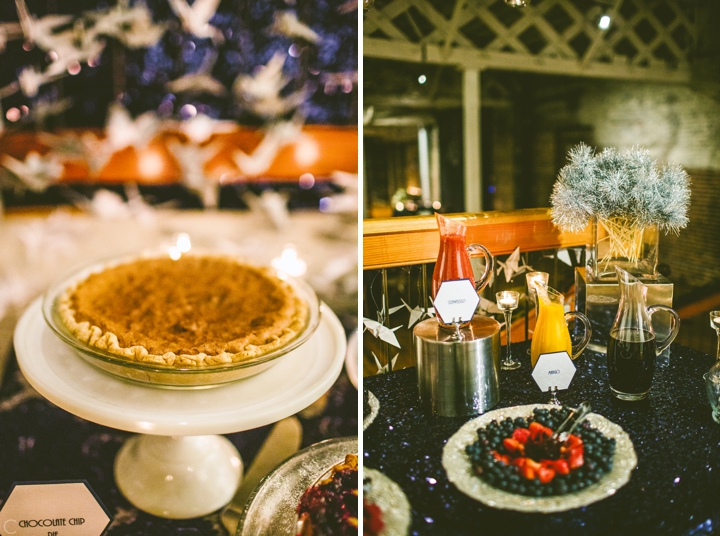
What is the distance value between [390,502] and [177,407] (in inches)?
16.2

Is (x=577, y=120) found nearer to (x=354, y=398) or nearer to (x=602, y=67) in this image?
(x=602, y=67)

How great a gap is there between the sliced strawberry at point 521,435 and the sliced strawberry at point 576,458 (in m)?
0.07

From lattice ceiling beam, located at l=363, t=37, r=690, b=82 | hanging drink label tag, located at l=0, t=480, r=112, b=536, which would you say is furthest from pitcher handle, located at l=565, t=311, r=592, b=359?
hanging drink label tag, located at l=0, t=480, r=112, b=536

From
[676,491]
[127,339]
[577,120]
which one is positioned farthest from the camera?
[577,120]

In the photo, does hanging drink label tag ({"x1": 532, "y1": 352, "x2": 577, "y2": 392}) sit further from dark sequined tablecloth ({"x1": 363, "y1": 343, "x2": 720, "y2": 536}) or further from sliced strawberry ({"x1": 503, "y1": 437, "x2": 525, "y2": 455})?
sliced strawberry ({"x1": 503, "y1": 437, "x2": 525, "y2": 455})

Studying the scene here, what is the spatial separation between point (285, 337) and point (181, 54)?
2.06ft

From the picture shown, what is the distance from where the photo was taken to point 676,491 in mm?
779

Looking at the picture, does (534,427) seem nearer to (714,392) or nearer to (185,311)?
(714,392)

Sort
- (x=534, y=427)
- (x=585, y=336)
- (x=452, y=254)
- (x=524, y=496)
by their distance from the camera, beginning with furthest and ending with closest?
1. (x=585, y=336)
2. (x=452, y=254)
3. (x=534, y=427)
4. (x=524, y=496)

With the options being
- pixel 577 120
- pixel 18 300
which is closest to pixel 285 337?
pixel 18 300

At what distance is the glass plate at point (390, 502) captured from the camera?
0.79 metres

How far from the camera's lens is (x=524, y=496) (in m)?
0.77

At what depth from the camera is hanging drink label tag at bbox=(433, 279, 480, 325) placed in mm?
968

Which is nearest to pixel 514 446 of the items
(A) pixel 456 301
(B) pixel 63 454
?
(A) pixel 456 301
